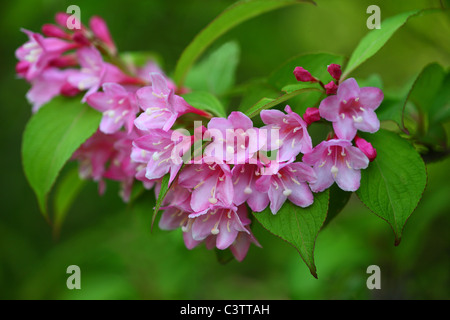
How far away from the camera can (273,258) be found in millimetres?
3242

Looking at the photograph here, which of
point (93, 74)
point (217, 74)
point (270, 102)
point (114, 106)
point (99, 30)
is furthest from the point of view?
point (217, 74)

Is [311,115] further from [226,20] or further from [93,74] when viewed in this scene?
[93,74]

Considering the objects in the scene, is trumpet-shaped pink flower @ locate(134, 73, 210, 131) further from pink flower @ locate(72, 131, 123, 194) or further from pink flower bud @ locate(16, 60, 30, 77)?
pink flower bud @ locate(16, 60, 30, 77)

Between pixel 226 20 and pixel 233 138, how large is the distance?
464 millimetres

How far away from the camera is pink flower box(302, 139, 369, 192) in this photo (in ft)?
3.43

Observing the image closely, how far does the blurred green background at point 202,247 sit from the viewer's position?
7.22ft

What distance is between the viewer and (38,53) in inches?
56.1

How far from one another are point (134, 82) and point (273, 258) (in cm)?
212

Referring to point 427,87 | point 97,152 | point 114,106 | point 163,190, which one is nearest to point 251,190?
point 163,190

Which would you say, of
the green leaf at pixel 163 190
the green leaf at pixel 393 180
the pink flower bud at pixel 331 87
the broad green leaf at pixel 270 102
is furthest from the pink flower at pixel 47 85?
the green leaf at pixel 393 180

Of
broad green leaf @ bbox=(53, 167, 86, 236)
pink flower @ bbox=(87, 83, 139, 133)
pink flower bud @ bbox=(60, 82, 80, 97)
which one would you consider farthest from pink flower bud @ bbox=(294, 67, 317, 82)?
broad green leaf @ bbox=(53, 167, 86, 236)

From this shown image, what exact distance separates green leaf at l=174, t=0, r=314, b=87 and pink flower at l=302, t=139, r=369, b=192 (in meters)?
0.43

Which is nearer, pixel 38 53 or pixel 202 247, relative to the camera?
pixel 38 53
